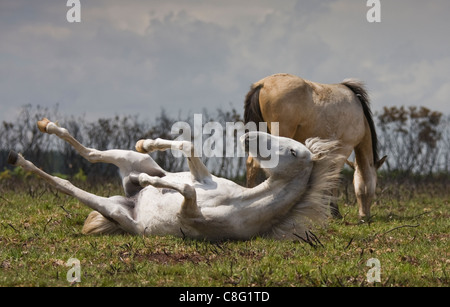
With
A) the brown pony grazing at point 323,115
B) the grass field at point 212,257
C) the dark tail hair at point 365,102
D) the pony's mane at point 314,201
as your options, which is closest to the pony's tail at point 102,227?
the grass field at point 212,257

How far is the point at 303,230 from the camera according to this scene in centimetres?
616

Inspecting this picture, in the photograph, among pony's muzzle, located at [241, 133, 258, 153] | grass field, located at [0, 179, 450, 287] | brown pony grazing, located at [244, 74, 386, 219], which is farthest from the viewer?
brown pony grazing, located at [244, 74, 386, 219]

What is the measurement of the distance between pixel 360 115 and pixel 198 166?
4.44 meters

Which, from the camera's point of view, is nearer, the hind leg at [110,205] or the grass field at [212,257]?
the grass field at [212,257]

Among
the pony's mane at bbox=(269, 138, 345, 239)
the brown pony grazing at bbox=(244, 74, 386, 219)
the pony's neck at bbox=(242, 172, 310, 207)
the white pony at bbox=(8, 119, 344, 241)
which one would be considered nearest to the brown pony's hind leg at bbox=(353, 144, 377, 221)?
the brown pony grazing at bbox=(244, 74, 386, 219)

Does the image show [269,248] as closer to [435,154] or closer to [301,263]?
[301,263]

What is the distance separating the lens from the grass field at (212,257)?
4680 mm

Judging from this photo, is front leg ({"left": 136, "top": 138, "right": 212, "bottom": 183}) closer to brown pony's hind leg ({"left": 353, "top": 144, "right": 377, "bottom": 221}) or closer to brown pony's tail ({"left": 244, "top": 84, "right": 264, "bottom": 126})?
brown pony's tail ({"left": 244, "top": 84, "right": 264, "bottom": 126})

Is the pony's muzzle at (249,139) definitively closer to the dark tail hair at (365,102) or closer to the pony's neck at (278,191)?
the pony's neck at (278,191)

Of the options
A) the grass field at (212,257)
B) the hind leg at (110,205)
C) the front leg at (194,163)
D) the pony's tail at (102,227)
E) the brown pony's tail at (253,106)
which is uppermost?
the brown pony's tail at (253,106)

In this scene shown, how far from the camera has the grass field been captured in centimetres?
468

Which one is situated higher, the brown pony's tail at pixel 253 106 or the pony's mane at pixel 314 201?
the brown pony's tail at pixel 253 106

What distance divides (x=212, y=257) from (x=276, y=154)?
1.24 metres

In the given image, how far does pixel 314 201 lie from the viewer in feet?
19.9
